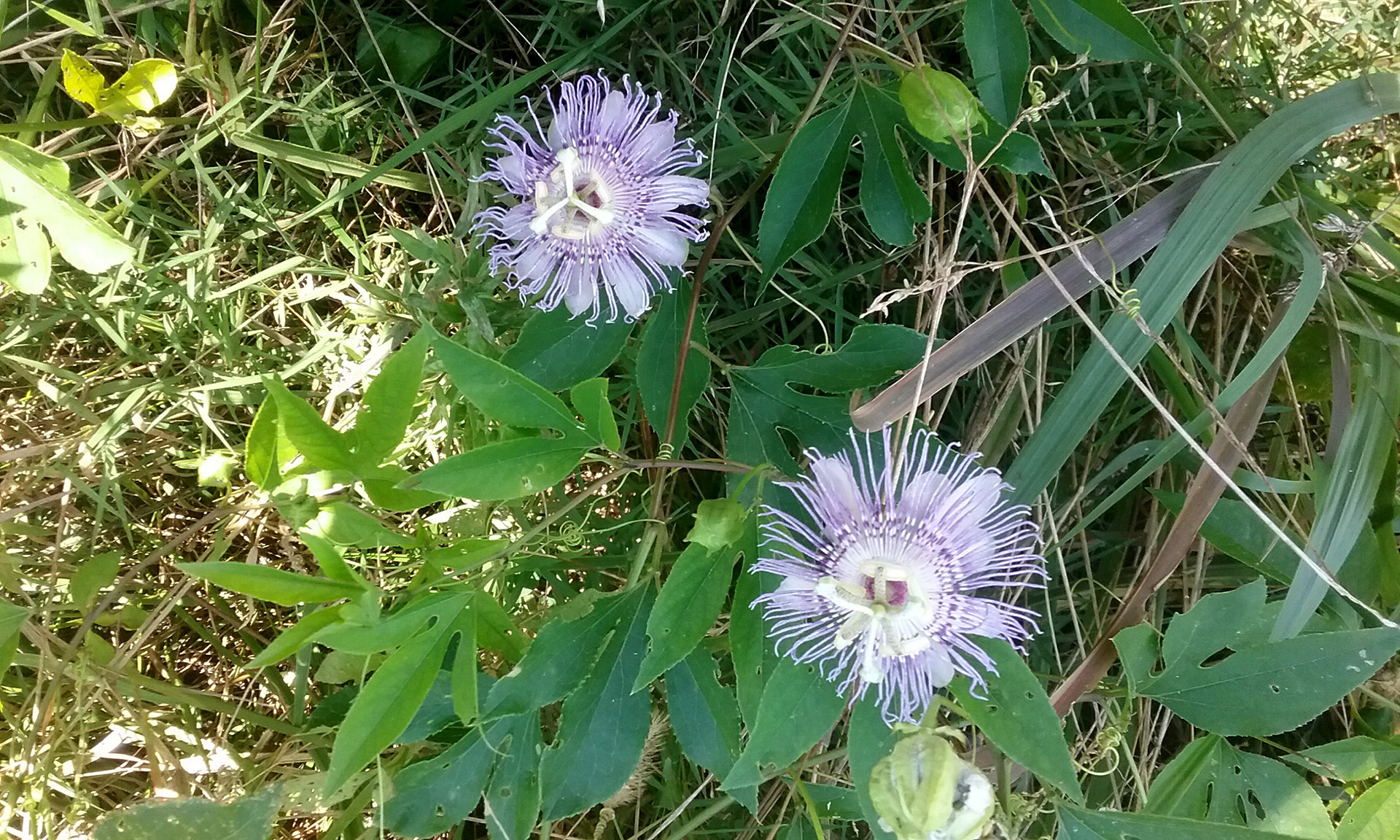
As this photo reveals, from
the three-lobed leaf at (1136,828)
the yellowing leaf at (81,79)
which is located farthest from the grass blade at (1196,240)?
the yellowing leaf at (81,79)

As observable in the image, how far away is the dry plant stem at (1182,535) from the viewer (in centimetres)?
115

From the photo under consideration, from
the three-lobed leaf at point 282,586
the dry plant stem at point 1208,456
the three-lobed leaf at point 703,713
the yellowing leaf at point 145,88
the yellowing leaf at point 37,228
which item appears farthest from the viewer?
the yellowing leaf at point 145,88

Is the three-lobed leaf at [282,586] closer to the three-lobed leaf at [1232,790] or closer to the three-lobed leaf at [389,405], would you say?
the three-lobed leaf at [389,405]

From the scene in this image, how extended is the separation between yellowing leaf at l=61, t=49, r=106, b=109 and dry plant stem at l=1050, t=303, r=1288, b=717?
5.12 feet

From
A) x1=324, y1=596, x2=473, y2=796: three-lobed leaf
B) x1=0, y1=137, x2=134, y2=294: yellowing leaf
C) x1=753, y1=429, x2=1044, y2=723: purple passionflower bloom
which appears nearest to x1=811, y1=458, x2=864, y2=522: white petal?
x1=753, y1=429, x2=1044, y2=723: purple passionflower bloom

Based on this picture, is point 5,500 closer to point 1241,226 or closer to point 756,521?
point 756,521

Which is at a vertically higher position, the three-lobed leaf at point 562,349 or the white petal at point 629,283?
the white petal at point 629,283

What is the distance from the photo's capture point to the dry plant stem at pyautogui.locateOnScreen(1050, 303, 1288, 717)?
45.1 inches

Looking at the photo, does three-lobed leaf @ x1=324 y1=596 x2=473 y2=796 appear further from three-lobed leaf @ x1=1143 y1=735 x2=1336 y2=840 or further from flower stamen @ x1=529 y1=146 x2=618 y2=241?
three-lobed leaf @ x1=1143 y1=735 x2=1336 y2=840

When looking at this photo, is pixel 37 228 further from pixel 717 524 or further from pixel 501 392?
pixel 717 524

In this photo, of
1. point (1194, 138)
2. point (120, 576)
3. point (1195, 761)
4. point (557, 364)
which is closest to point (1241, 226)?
point (1194, 138)

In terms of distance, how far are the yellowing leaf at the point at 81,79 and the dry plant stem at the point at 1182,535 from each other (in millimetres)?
1561

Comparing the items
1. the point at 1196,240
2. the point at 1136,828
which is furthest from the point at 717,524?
the point at 1196,240

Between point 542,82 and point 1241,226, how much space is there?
1.04 m
